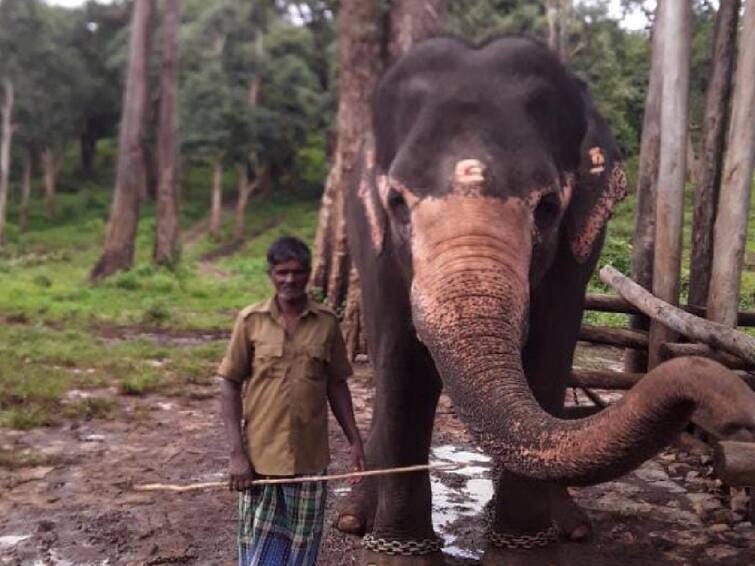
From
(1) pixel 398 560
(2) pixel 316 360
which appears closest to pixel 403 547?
(1) pixel 398 560

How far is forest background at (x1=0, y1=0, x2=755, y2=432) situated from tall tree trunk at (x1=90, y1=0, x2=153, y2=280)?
15cm

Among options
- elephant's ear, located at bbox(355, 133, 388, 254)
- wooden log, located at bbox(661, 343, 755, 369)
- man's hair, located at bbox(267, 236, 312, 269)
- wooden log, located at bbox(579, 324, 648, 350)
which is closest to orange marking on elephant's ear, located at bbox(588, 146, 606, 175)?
elephant's ear, located at bbox(355, 133, 388, 254)

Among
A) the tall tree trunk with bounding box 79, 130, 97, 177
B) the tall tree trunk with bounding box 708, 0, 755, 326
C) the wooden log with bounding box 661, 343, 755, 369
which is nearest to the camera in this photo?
the tall tree trunk with bounding box 708, 0, 755, 326

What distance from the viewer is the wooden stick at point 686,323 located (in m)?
4.62

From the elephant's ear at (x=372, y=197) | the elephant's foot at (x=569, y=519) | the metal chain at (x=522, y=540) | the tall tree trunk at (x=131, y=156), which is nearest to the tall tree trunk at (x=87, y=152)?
the tall tree trunk at (x=131, y=156)

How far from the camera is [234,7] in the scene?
34781 mm

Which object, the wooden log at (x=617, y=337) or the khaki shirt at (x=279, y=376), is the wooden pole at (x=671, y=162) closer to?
the wooden log at (x=617, y=337)

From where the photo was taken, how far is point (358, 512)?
15.7 feet

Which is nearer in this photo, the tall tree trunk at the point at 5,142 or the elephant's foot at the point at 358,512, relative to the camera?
the elephant's foot at the point at 358,512

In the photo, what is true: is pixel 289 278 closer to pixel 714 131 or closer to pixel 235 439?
pixel 235 439

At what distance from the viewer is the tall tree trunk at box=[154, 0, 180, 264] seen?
20172 millimetres

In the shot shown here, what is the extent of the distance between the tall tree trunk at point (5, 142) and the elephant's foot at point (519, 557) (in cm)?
2859

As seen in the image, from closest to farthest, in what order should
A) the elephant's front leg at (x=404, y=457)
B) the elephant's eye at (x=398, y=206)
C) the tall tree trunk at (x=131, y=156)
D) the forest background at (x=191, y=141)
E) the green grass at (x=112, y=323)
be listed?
the elephant's eye at (x=398, y=206)
the elephant's front leg at (x=404, y=457)
the green grass at (x=112, y=323)
the forest background at (x=191, y=141)
the tall tree trunk at (x=131, y=156)

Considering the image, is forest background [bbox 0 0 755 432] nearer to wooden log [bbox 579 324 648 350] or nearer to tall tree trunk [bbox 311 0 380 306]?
tall tree trunk [bbox 311 0 380 306]
